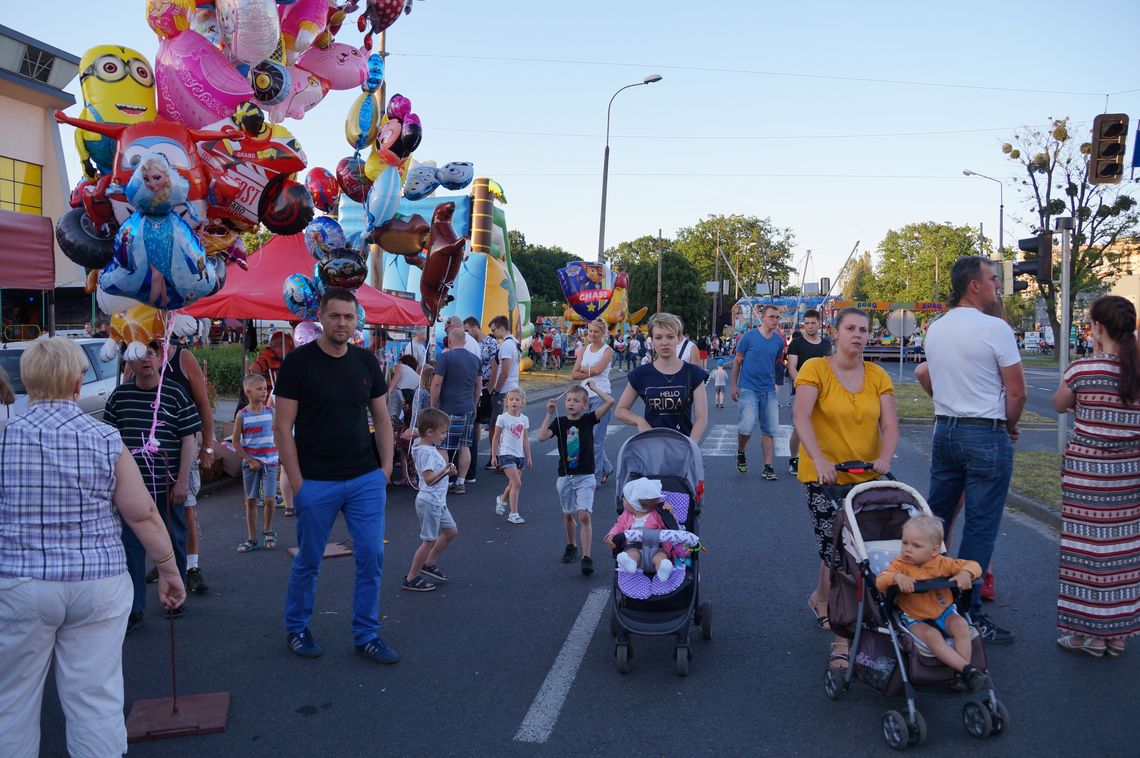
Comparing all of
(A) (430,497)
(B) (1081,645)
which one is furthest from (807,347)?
(A) (430,497)

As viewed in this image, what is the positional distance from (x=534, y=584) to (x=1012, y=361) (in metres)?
3.46

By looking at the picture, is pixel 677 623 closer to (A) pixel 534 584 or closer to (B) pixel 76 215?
Result: (A) pixel 534 584

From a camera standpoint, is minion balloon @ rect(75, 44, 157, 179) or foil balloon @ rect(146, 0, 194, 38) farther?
foil balloon @ rect(146, 0, 194, 38)

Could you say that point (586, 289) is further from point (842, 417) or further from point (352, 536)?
point (352, 536)

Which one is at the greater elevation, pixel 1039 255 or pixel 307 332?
pixel 1039 255

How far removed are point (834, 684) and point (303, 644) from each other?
288 cm

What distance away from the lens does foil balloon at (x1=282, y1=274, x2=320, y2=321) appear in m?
8.42

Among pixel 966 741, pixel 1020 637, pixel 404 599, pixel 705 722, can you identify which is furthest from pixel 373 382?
pixel 1020 637

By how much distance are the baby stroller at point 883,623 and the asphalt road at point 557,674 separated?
132 mm

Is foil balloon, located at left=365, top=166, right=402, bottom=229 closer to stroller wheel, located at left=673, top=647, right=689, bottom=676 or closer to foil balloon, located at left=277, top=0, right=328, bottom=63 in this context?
foil balloon, located at left=277, top=0, right=328, bottom=63

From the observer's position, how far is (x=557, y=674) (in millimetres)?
4504

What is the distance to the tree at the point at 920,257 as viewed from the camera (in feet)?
268

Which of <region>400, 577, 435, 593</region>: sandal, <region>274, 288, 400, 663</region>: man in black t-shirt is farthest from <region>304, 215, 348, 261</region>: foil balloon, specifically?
<region>274, 288, 400, 663</region>: man in black t-shirt

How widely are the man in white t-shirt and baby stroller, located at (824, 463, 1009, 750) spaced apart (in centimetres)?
78
